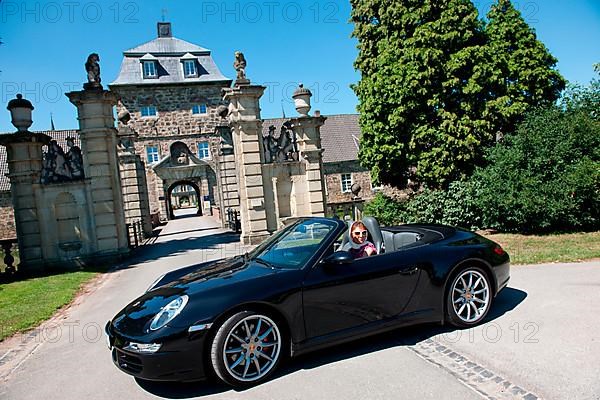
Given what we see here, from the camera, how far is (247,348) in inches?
147

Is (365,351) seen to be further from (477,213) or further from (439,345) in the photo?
(477,213)

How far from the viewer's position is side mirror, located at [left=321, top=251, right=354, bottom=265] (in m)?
4.02

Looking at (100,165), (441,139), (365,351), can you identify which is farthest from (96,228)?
(441,139)

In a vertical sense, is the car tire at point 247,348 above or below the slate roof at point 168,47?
below

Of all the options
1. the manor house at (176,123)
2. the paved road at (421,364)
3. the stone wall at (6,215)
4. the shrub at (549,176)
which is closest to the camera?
the paved road at (421,364)

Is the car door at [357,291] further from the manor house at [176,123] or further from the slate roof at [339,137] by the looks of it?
the slate roof at [339,137]

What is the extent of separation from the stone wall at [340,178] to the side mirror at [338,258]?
32.6 m

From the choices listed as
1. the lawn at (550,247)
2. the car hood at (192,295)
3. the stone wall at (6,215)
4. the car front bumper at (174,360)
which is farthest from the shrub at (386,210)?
the stone wall at (6,215)

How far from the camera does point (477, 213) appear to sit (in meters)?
13.7

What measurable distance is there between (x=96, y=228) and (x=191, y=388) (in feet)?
31.4

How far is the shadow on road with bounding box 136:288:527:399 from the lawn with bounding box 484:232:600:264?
3.37 metres

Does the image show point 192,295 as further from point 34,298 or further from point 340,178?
point 340,178

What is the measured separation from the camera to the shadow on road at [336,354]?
375 cm

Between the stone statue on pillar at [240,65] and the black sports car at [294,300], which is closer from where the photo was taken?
the black sports car at [294,300]
